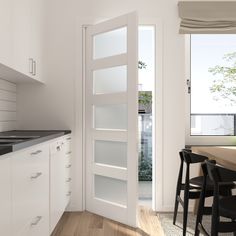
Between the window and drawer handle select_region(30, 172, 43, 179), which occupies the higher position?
the window

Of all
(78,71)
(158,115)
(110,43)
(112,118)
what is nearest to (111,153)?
(112,118)

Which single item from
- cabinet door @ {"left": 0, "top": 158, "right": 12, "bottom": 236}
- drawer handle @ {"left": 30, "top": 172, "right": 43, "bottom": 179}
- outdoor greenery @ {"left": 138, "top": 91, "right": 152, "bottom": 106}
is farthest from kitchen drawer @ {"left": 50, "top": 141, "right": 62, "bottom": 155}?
outdoor greenery @ {"left": 138, "top": 91, "right": 152, "bottom": 106}

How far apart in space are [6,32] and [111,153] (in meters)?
1.78

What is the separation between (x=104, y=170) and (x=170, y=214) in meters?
0.88

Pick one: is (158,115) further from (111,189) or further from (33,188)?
(33,188)

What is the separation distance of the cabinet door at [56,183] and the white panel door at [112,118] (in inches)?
22.4

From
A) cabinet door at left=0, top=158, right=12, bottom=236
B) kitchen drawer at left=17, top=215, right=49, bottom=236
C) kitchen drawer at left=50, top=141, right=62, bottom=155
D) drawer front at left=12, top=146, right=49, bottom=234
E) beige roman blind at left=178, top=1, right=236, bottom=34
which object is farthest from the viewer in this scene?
beige roman blind at left=178, top=1, right=236, bottom=34

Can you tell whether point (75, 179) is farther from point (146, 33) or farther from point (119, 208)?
point (146, 33)

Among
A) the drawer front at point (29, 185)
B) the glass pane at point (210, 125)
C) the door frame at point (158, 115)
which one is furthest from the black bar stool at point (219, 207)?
the glass pane at point (210, 125)

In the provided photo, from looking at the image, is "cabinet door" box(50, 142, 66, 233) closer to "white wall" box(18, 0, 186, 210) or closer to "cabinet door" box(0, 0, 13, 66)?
"white wall" box(18, 0, 186, 210)

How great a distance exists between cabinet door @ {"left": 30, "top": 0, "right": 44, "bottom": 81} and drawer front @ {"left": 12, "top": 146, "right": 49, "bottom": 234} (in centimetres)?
121

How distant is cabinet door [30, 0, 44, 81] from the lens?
348 cm

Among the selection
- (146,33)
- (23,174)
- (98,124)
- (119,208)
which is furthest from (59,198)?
(146,33)

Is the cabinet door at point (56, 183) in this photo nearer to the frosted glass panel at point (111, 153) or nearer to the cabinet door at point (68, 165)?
the cabinet door at point (68, 165)
